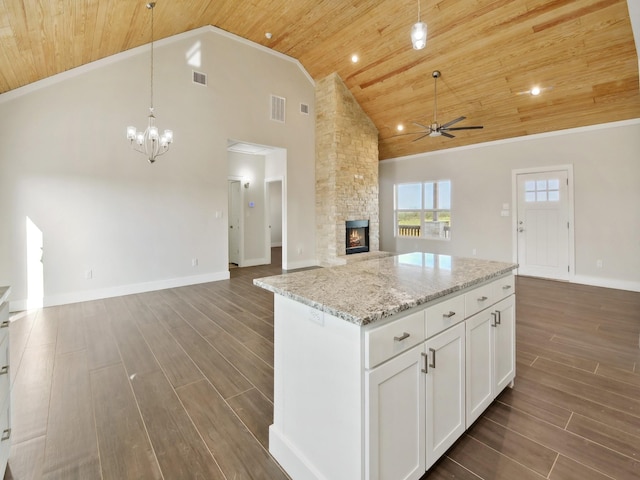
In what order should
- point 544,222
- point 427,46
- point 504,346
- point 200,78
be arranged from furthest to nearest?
point 544,222, point 200,78, point 427,46, point 504,346

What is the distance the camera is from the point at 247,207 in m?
7.55

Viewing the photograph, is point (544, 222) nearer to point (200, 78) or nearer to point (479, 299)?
point (479, 299)

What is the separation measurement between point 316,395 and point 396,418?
0.35m

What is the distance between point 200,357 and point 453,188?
6588 mm

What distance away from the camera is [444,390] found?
1.53 metres

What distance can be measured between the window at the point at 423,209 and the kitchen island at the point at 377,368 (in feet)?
19.9

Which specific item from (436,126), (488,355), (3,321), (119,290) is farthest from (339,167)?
(3,321)

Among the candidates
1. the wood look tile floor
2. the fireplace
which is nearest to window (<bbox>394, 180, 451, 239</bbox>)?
the fireplace

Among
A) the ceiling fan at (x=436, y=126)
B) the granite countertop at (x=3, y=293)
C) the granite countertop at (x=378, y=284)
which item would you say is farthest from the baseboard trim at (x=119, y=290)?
the ceiling fan at (x=436, y=126)

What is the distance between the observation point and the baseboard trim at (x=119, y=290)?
4285 millimetres

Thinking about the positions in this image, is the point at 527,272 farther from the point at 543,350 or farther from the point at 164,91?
the point at 164,91

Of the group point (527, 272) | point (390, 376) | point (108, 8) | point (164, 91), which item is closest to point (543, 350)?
point (390, 376)

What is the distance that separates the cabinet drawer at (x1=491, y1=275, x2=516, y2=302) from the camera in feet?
6.59

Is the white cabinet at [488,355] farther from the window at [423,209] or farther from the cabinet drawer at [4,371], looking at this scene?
the window at [423,209]
